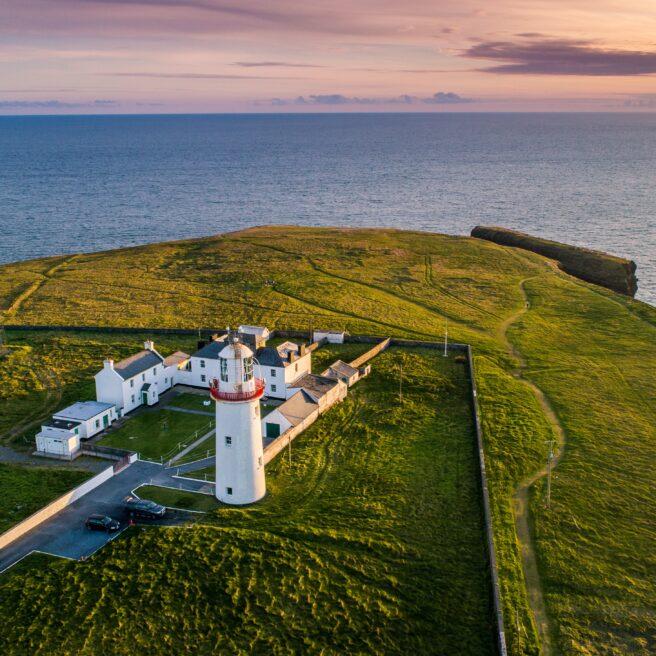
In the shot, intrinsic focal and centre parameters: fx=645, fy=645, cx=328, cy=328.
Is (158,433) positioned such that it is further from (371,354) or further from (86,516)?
(371,354)

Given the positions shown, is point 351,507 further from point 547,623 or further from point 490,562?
point 547,623

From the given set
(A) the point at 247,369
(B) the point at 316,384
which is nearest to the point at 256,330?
(B) the point at 316,384

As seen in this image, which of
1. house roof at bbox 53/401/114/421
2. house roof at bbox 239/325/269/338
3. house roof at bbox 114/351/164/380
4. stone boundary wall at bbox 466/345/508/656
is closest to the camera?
stone boundary wall at bbox 466/345/508/656

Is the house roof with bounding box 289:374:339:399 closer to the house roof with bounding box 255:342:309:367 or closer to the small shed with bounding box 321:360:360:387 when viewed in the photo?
the small shed with bounding box 321:360:360:387

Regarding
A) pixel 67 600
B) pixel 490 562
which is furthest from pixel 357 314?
pixel 67 600

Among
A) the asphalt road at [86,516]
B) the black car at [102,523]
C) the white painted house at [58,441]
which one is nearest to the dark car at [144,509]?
the asphalt road at [86,516]

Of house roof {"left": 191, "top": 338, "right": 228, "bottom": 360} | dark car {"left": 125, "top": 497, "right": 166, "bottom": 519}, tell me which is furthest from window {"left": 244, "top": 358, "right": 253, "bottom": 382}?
house roof {"left": 191, "top": 338, "right": 228, "bottom": 360}

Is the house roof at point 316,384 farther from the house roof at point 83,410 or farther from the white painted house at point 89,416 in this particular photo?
the house roof at point 83,410
